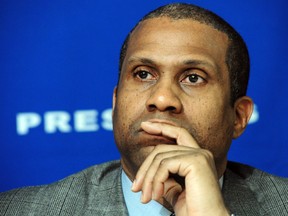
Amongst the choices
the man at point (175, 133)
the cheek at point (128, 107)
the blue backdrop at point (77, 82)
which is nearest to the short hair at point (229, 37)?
the man at point (175, 133)

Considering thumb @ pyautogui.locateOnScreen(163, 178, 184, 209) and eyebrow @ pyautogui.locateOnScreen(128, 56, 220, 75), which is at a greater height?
eyebrow @ pyautogui.locateOnScreen(128, 56, 220, 75)

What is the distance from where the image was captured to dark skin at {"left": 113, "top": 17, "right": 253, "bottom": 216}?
1555 mm

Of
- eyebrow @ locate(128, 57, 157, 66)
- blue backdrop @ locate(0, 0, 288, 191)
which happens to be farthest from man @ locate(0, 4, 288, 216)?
blue backdrop @ locate(0, 0, 288, 191)

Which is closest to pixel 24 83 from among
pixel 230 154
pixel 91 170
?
pixel 91 170

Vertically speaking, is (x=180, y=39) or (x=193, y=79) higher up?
(x=180, y=39)

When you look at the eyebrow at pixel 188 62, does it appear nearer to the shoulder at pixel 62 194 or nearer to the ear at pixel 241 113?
the ear at pixel 241 113

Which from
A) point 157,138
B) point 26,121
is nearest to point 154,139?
point 157,138

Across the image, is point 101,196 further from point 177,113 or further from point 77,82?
point 77,82

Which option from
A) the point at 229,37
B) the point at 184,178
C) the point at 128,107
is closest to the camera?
the point at 184,178

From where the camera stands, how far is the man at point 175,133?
1.57 metres

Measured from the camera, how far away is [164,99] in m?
1.65

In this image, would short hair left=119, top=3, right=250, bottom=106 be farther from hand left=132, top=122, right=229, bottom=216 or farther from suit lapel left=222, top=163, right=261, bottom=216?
hand left=132, top=122, right=229, bottom=216

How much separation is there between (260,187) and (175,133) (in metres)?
0.47

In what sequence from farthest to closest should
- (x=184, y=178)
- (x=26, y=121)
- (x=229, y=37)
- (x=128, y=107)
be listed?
(x=26, y=121) → (x=229, y=37) → (x=128, y=107) → (x=184, y=178)
